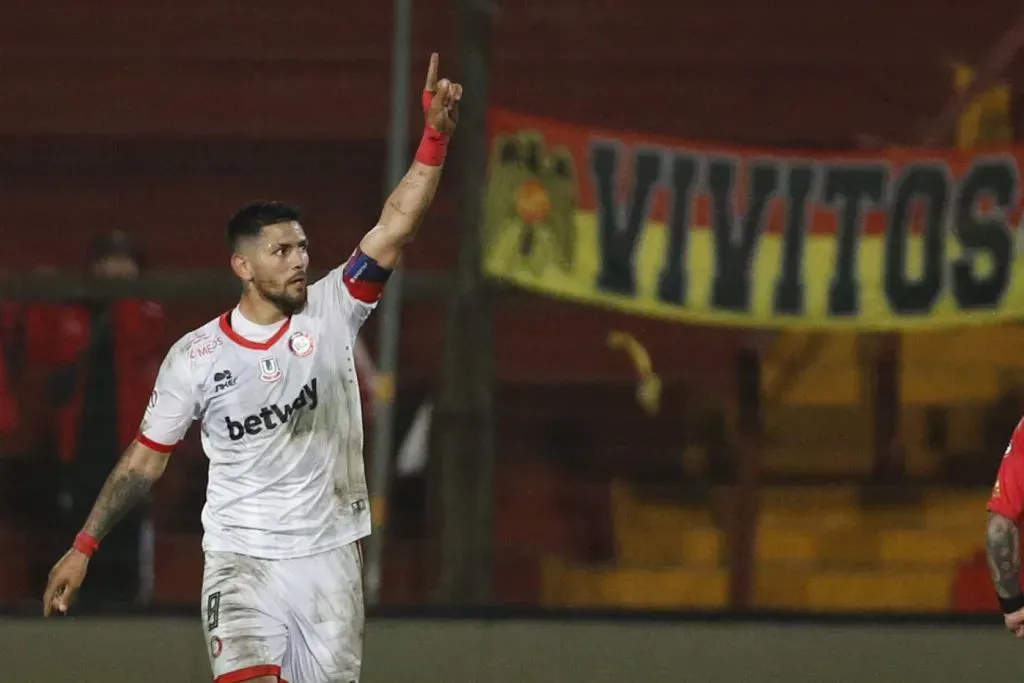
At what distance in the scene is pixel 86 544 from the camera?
632cm

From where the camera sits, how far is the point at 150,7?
9.69 meters

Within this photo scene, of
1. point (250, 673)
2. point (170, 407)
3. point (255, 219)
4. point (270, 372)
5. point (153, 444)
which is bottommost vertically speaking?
point (250, 673)

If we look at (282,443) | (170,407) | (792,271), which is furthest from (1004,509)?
(792,271)

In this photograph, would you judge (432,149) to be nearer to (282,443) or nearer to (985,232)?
(282,443)

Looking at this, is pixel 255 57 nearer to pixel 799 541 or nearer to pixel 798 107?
pixel 798 107

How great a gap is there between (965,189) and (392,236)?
3457mm

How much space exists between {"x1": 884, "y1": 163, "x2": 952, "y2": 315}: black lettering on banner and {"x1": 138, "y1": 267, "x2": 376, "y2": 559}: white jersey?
10.6ft

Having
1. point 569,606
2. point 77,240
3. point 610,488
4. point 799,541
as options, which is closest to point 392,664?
point 569,606

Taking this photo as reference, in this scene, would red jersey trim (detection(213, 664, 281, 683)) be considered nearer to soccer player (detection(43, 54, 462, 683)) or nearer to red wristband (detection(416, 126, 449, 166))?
soccer player (detection(43, 54, 462, 683))

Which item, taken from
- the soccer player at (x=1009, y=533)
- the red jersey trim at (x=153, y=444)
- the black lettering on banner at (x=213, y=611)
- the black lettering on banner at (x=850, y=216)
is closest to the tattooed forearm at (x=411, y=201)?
the red jersey trim at (x=153, y=444)

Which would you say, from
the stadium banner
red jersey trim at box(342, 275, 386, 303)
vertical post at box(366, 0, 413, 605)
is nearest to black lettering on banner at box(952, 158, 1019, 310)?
the stadium banner

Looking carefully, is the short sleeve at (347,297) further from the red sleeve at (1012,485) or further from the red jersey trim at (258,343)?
the red sleeve at (1012,485)

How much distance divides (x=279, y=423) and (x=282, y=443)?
0.07 metres

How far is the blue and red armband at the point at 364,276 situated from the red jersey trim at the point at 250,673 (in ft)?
3.90
